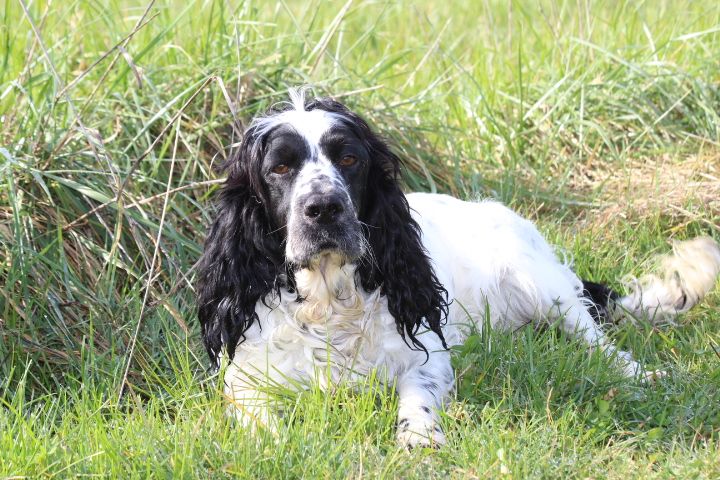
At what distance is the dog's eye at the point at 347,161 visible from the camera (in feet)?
11.3

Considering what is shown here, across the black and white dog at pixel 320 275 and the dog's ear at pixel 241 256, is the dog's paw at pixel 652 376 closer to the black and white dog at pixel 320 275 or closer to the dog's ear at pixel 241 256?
the black and white dog at pixel 320 275

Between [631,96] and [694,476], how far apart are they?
11.5 feet

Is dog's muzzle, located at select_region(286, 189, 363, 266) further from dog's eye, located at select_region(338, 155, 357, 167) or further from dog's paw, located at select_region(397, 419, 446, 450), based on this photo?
dog's paw, located at select_region(397, 419, 446, 450)

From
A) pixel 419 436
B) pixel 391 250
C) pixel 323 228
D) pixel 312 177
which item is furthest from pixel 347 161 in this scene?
pixel 419 436

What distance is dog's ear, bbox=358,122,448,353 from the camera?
3.61 meters

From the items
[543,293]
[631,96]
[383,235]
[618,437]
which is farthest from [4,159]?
[631,96]

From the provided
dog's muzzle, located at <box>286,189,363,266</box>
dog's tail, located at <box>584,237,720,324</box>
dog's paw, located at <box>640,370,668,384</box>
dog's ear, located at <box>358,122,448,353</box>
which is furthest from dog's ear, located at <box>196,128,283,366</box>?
dog's tail, located at <box>584,237,720,324</box>

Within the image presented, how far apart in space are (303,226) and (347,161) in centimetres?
28

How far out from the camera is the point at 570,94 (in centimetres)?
596

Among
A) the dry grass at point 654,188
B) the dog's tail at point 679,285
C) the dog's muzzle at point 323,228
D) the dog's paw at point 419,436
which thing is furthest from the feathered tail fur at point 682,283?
the dog's muzzle at point 323,228

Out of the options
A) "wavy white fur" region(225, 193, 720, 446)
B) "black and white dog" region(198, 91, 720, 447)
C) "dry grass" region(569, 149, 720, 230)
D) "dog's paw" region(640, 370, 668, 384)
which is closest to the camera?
"black and white dog" region(198, 91, 720, 447)

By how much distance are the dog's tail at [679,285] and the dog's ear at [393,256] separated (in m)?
1.09

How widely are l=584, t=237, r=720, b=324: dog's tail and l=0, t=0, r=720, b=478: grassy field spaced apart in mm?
84

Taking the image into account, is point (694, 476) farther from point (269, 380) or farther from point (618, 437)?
point (269, 380)
